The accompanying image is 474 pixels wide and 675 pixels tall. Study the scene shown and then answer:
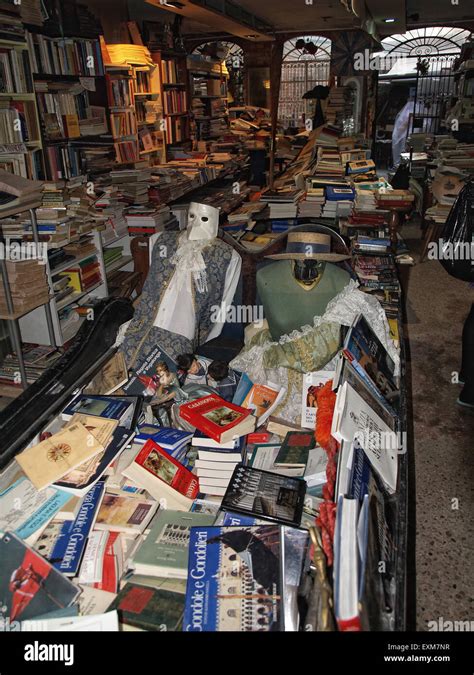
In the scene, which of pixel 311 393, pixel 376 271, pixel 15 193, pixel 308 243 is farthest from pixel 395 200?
pixel 15 193

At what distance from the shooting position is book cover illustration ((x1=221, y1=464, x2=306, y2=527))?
61.2 inches

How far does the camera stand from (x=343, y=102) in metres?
7.32

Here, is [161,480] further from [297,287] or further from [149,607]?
[297,287]

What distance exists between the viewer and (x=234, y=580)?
1.37 m

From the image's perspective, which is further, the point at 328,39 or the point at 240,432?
the point at 328,39

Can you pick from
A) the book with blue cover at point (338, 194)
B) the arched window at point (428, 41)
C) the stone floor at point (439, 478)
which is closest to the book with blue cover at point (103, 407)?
the stone floor at point (439, 478)

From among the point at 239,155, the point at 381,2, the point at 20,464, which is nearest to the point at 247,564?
the point at 20,464

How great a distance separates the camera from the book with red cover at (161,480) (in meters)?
1.71

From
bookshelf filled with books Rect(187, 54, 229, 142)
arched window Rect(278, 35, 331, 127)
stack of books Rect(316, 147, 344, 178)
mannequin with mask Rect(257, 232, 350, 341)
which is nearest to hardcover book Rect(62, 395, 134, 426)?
mannequin with mask Rect(257, 232, 350, 341)

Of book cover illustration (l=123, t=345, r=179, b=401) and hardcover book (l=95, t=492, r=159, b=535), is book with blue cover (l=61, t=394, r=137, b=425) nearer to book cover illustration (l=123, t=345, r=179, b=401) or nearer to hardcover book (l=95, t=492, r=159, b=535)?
book cover illustration (l=123, t=345, r=179, b=401)

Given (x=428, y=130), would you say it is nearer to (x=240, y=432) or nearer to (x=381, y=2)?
(x=381, y=2)

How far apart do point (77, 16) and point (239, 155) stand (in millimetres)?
3838
